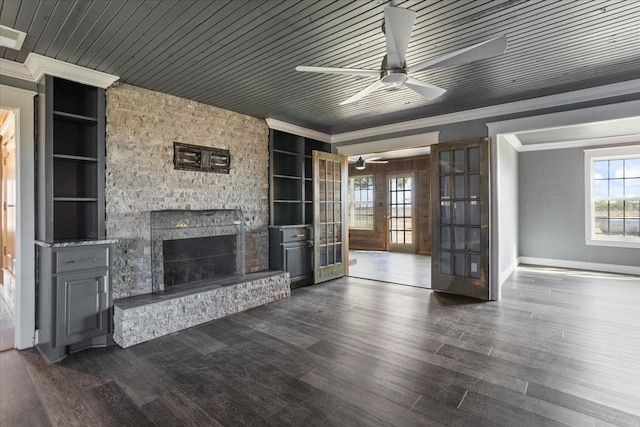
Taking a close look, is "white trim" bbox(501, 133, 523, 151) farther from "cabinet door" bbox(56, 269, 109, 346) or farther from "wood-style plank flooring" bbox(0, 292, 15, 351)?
"wood-style plank flooring" bbox(0, 292, 15, 351)

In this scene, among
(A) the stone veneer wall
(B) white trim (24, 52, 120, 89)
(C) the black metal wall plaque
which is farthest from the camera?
(C) the black metal wall plaque

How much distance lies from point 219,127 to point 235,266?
203 centimetres

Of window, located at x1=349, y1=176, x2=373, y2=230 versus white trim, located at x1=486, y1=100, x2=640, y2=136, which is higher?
A: white trim, located at x1=486, y1=100, x2=640, y2=136

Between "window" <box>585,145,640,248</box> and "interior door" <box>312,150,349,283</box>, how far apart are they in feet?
16.8

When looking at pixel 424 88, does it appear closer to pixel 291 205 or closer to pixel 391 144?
pixel 391 144

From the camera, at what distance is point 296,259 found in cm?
541

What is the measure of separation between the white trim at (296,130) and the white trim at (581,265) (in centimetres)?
540

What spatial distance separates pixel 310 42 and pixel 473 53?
1349 mm

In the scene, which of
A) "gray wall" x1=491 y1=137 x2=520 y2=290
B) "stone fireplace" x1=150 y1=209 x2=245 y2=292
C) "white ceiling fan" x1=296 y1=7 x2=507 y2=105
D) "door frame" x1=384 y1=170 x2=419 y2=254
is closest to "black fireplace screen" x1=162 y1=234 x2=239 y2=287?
"stone fireplace" x1=150 y1=209 x2=245 y2=292

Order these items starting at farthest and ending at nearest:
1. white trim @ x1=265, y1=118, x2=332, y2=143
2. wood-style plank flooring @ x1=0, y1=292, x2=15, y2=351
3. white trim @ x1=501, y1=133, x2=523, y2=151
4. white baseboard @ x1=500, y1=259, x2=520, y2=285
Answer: white trim @ x1=501, y1=133, x2=523, y2=151, white baseboard @ x1=500, y1=259, x2=520, y2=285, white trim @ x1=265, y1=118, x2=332, y2=143, wood-style plank flooring @ x1=0, y1=292, x2=15, y2=351

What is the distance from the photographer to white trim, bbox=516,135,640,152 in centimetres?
613

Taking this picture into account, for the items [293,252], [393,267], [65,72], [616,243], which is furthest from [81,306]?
[616,243]

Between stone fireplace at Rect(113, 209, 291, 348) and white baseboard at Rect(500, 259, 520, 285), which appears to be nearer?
stone fireplace at Rect(113, 209, 291, 348)

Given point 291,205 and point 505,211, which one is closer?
point 505,211
